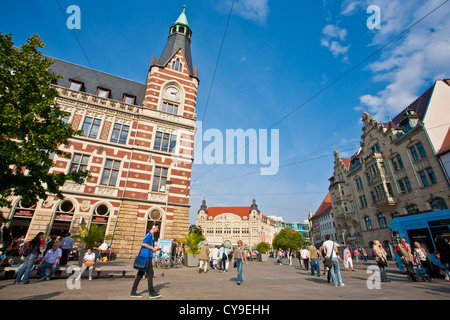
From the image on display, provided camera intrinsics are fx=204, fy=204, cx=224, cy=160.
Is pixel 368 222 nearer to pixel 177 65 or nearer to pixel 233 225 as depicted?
pixel 177 65

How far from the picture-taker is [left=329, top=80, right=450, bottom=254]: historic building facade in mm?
22156

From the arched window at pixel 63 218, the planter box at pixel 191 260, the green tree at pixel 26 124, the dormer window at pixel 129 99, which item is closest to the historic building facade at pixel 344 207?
the planter box at pixel 191 260

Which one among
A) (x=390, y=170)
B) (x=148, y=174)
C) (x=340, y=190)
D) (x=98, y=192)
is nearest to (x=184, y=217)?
(x=148, y=174)

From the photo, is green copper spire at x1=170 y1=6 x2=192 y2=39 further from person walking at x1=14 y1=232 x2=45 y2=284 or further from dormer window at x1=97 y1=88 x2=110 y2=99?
person walking at x1=14 y1=232 x2=45 y2=284

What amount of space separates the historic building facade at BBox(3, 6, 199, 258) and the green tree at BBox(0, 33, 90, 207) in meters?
5.82

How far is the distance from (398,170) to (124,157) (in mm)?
33102

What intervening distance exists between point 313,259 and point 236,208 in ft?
304

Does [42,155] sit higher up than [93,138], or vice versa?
[93,138]

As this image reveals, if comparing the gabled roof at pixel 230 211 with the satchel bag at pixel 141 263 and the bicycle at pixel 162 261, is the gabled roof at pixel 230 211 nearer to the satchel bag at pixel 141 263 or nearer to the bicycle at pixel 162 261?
the bicycle at pixel 162 261

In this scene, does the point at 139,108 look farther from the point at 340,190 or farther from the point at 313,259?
the point at 340,190

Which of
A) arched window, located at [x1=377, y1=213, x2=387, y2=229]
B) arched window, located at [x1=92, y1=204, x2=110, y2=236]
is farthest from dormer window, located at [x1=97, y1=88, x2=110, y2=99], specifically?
arched window, located at [x1=377, y1=213, x2=387, y2=229]

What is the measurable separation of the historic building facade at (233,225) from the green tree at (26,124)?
84.4m

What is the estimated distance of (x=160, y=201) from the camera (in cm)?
1939

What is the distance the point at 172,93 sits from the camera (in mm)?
23531
